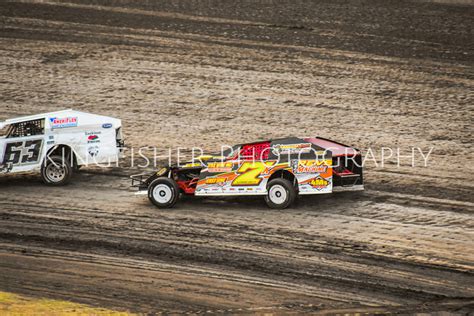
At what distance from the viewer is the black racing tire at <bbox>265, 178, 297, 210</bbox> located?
52.2 feet

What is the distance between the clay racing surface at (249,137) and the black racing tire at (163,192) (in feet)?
0.61

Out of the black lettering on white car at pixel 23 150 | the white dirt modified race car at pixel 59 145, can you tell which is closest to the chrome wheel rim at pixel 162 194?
the white dirt modified race car at pixel 59 145

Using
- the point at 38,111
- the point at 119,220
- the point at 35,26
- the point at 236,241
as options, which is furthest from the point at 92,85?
the point at 236,241

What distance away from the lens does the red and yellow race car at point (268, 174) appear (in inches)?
628

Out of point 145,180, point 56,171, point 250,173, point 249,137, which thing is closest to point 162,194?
point 145,180

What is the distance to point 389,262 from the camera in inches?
542

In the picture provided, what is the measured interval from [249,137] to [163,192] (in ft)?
15.3

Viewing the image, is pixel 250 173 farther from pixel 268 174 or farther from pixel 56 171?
pixel 56 171

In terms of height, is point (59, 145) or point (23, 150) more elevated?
point (59, 145)

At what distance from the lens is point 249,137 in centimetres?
2055

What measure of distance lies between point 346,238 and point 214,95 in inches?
363

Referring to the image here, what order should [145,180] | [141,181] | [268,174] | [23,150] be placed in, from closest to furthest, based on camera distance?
1. [268,174]
2. [141,181]
3. [145,180]
4. [23,150]

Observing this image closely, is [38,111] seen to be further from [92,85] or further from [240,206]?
[240,206]

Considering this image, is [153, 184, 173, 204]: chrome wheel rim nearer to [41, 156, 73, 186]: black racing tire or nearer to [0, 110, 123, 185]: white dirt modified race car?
[0, 110, 123, 185]: white dirt modified race car
